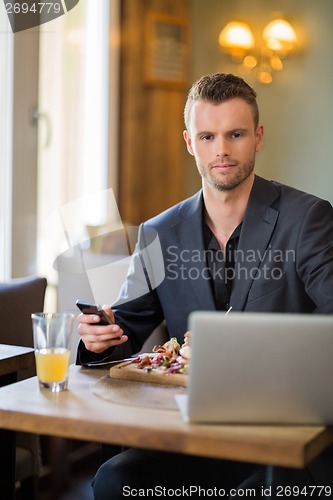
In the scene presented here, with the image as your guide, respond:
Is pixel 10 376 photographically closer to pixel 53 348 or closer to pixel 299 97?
pixel 53 348

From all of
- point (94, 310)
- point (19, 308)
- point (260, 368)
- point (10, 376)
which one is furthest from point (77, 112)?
point (260, 368)

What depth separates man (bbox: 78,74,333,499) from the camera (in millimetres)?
1997

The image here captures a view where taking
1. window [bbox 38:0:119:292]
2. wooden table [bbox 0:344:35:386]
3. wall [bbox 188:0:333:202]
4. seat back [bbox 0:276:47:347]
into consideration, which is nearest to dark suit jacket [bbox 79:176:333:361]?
wooden table [bbox 0:344:35:386]

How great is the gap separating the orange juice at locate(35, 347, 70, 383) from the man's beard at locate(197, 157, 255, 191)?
71 cm

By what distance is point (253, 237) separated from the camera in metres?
2.04

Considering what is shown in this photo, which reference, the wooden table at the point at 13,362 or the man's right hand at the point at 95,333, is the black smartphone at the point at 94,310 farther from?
the wooden table at the point at 13,362

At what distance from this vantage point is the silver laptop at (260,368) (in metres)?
1.27

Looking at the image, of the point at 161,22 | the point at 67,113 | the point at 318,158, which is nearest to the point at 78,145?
the point at 67,113

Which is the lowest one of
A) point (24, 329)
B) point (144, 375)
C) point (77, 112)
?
point (24, 329)

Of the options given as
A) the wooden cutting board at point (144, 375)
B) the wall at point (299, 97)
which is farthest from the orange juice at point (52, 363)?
the wall at point (299, 97)

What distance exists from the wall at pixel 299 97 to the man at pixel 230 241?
3436 millimetres

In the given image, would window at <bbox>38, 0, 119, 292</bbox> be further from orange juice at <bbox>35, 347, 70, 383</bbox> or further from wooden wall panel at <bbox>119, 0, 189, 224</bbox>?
orange juice at <bbox>35, 347, 70, 383</bbox>

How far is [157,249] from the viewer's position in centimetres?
216

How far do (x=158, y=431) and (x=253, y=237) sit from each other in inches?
34.2
